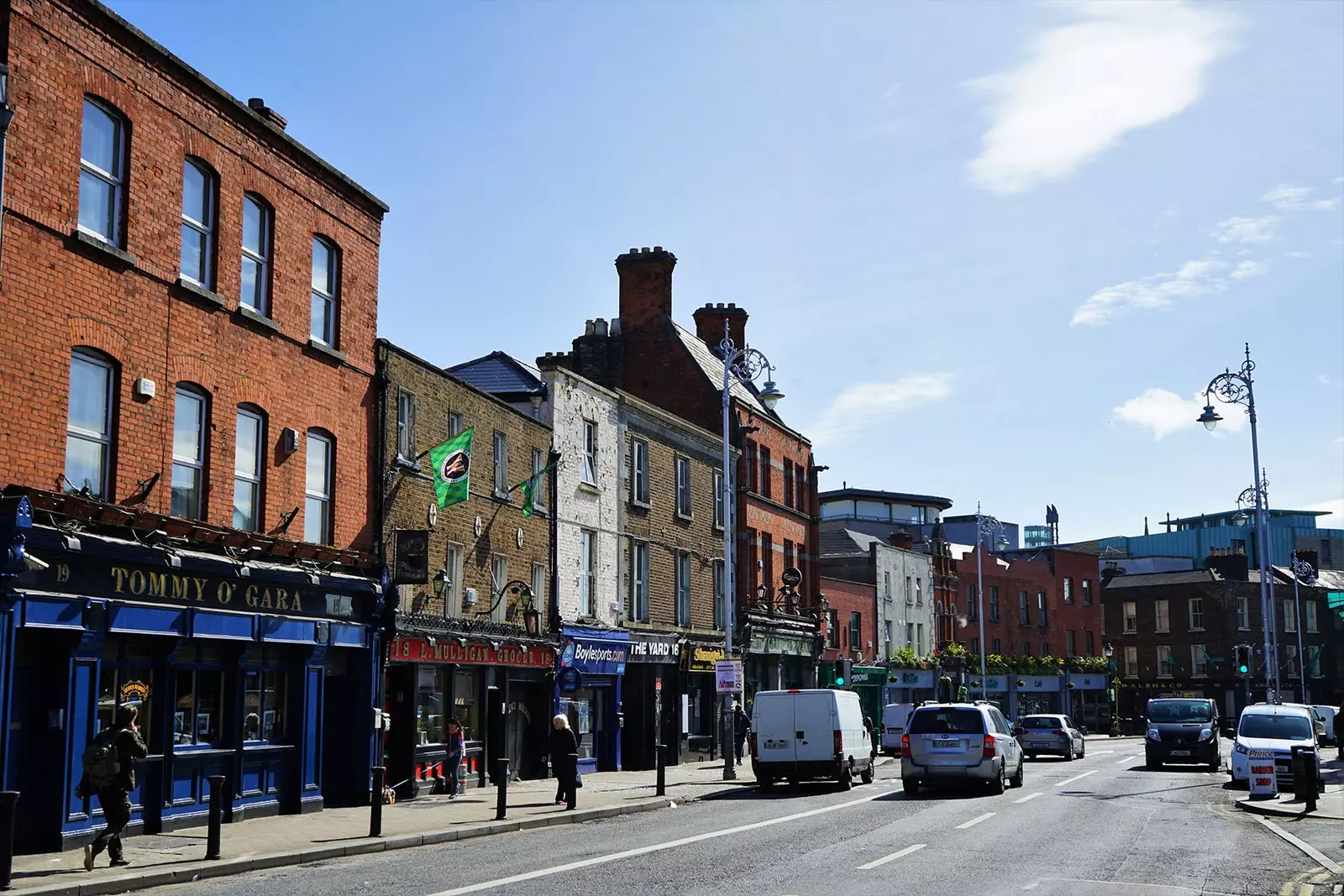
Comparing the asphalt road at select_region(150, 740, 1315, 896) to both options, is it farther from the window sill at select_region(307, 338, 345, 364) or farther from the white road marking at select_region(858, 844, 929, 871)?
the window sill at select_region(307, 338, 345, 364)

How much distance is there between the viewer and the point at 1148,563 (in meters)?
99.4

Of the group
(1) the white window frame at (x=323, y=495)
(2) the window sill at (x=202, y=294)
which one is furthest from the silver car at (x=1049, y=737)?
(2) the window sill at (x=202, y=294)

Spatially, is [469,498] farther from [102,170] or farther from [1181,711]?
[1181,711]

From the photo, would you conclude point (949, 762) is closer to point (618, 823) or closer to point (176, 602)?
point (618, 823)

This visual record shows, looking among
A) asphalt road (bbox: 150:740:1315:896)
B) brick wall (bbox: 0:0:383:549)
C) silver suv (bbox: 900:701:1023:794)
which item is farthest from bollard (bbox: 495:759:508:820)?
silver suv (bbox: 900:701:1023:794)

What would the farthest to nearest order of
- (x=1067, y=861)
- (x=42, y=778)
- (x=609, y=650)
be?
(x=609, y=650), (x=42, y=778), (x=1067, y=861)

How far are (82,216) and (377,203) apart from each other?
26.4 feet

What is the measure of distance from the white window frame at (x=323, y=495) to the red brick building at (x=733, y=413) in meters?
21.8

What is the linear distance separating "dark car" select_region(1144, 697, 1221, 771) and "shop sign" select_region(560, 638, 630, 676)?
44.8ft

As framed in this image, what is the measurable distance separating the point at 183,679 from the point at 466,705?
932 cm

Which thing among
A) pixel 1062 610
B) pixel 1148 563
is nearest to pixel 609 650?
pixel 1062 610

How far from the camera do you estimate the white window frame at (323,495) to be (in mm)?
22828

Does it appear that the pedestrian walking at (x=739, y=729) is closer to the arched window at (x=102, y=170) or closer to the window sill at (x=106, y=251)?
the window sill at (x=106, y=251)

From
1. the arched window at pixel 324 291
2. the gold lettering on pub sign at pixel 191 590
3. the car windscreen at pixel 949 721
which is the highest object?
the arched window at pixel 324 291
